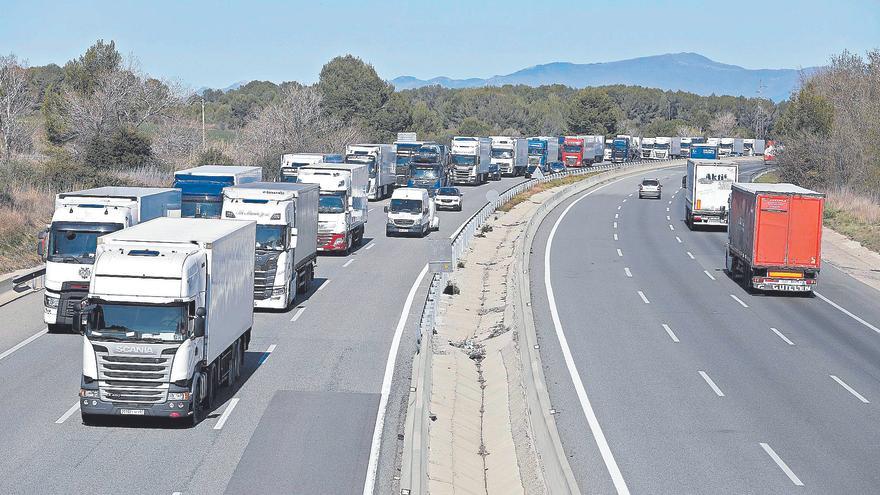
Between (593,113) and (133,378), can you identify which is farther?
(593,113)

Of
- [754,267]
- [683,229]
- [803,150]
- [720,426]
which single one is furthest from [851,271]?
[803,150]

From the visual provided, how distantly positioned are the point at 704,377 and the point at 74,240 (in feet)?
50.4

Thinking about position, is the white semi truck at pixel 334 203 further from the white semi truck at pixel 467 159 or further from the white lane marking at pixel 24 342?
the white semi truck at pixel 467 159

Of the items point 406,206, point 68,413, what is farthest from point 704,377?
point 406,206

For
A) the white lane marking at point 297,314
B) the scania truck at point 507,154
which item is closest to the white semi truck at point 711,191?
the white lane marking at point 297,314

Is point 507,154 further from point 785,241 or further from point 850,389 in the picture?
point 850,389

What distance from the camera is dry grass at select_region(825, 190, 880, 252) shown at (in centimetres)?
5384

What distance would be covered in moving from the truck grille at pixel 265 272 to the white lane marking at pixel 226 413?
8.44 meters

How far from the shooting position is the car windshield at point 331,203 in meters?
41.2

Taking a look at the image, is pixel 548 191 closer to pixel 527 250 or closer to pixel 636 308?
pixel 527 250

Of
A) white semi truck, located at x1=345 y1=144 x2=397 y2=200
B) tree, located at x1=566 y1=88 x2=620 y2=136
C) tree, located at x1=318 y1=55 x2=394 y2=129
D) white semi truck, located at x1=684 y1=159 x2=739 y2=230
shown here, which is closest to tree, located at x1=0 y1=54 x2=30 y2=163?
white semi truck, located at x1=345 y1=144 x2=397 y2=200

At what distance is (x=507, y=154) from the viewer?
96500mm

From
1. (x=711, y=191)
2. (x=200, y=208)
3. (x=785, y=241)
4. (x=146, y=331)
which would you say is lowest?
(x=146, y=331)

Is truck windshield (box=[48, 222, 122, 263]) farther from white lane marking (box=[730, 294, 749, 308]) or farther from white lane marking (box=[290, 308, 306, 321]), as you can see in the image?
white lane marking (box=[730, 294, 749, 308])
